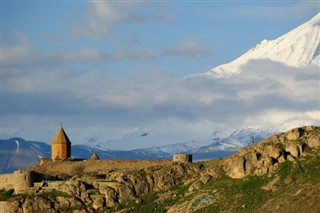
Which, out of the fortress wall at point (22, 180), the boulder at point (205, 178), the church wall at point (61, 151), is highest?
the church wall at point (61, 151)

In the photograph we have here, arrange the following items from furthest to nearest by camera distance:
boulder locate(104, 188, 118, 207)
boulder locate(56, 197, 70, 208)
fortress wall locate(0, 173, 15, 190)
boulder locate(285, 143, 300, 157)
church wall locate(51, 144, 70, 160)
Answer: church wall locate(51, 144, 70, 160) < fortress wall locate(0, 173, 15, 190) < boulder locate(56, 197, 70, 208) < boulder locate(104, 188, 118, 207) < boulder locate(285, 143, 300, 157)

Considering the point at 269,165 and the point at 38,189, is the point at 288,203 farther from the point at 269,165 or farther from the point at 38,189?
the point at 38,189

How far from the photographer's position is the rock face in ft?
371

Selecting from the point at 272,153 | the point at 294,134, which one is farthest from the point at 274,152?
the point at 294,134

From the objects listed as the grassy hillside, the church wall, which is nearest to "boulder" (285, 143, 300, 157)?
the grassy hillside

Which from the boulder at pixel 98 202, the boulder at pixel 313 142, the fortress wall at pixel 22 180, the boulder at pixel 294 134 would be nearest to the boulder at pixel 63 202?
the boulder at pixel 98 202

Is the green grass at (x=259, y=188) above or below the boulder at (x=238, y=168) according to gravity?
below

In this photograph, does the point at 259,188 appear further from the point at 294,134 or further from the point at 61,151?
the point at 61,151

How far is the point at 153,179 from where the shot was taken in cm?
12194

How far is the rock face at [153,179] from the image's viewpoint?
113062 mm

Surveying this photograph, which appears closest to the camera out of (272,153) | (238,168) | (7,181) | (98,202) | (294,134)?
(272,153)

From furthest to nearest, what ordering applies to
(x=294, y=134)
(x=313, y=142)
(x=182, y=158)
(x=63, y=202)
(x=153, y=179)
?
(x=182, y=158) → (x=153, y=179) → (x=63, y=202) → (x=294, y=134) → (x=313, y=142)

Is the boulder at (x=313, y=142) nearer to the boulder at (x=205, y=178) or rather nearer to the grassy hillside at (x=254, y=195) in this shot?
the grassy hillside at (x=254, y=195)

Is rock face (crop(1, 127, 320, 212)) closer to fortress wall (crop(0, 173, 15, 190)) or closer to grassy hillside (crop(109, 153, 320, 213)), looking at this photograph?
grassy hillside (crop(109, 153, 320, 213))
